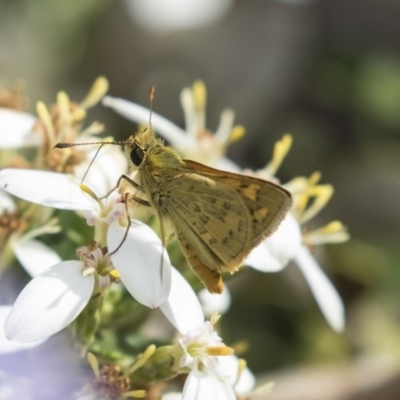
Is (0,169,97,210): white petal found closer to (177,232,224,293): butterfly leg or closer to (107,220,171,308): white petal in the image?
(107,220,171,308): white petal

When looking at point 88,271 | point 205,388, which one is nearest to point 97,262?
point 88,271

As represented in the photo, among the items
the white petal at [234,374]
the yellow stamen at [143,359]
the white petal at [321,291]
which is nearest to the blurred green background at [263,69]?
the white petal at [321,291]

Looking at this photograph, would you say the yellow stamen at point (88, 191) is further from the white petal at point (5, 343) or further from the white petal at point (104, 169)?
→ the white petal at point (5, 343)

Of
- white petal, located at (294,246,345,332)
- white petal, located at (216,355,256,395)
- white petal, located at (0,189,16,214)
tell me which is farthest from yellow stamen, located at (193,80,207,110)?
white petal, located at (216,355,256,395)

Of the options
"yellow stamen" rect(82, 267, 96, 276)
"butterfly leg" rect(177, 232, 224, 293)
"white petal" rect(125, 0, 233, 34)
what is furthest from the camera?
"white petal" rect(125, 0, 233, 34)

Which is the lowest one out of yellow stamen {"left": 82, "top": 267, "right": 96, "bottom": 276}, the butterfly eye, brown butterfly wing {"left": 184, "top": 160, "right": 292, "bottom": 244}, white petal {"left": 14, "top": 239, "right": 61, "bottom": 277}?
white petal {"left": 14, "top": 239, "right": 61, "bottom": 277}

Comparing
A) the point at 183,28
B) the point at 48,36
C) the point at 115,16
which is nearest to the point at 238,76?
the point at 183,28

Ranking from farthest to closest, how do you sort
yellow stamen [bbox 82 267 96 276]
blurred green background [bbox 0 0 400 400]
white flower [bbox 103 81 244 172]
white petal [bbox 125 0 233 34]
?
white petal [bbox 125 0 233 34] → blurred green background [bbox 0 0 400 400] → white flower [bbox 103 81 244 172] → yellow stamen [bbox 82 267 96 276]
